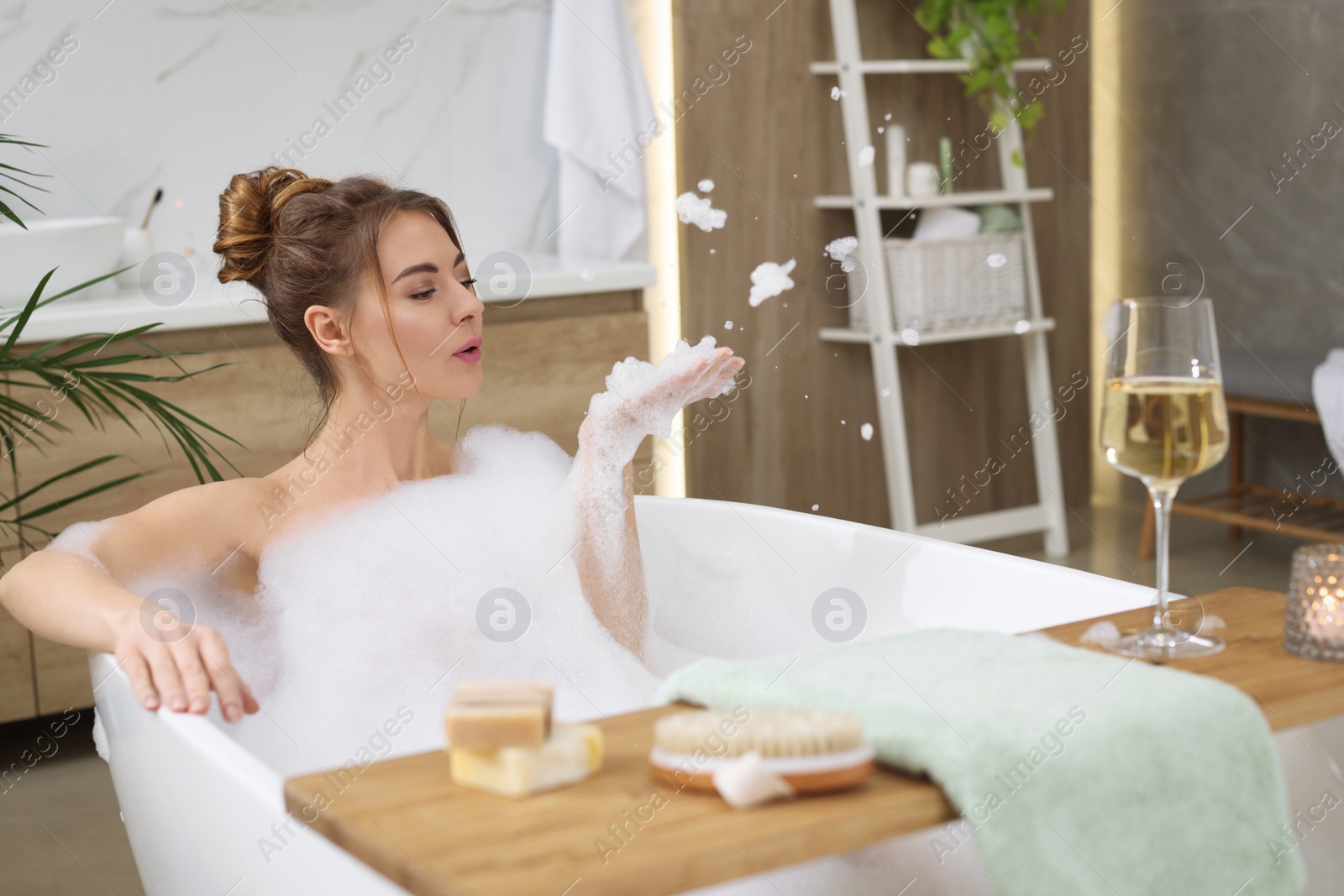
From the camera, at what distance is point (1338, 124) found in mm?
3693

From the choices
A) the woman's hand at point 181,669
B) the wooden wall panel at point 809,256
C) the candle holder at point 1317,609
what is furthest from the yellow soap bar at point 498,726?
the wooden wall panel at point 809,256

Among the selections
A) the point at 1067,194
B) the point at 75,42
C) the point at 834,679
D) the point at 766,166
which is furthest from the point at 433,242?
the point at 1067,194

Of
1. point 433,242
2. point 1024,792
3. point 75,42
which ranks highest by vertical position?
point 75,42

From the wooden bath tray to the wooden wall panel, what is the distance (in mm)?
2701

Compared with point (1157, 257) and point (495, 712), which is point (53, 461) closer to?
point (495, 712)

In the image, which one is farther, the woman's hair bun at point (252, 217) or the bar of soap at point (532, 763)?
the woman's hair bun at point (252, 217)

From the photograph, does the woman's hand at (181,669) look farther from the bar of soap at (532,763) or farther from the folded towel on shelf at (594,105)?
the folded towel on shelf at (594,105)

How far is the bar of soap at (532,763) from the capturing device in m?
0.77

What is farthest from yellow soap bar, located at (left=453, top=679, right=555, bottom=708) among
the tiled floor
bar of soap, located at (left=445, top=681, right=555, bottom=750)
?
the tiled floor

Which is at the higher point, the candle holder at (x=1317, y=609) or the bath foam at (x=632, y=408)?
the bath foam at (x=632, y=408)

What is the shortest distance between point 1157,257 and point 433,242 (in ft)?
9.62

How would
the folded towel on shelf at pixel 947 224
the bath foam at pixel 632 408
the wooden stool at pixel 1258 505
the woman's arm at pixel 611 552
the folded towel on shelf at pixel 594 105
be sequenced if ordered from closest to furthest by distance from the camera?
the bath foam at pixel 632 408
the woman's arm at pixel 611 552
the folded towel on shelf at pixel 594 105
the wooden stool at pixel 1258 505
the folded towel on shelf at pixel 947 224

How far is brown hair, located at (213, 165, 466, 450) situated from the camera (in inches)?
68.5

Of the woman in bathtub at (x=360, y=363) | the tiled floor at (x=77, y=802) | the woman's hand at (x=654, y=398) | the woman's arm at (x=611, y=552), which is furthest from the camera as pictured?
the tiled floor at (x=77, y=802)
